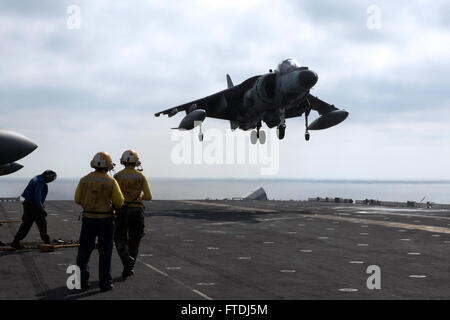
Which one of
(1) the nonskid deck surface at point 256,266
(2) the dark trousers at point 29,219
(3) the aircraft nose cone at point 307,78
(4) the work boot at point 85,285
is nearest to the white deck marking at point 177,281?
(1) the nonskid deck surface at point 256,266

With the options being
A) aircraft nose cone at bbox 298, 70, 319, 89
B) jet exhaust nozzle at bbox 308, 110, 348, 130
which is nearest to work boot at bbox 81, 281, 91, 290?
aircraft nose cone at bbox 298, 70, 319, 89

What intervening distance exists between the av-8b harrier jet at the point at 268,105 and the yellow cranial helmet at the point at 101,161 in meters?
23.1

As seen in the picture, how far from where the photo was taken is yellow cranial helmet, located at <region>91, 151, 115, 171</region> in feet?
30.1

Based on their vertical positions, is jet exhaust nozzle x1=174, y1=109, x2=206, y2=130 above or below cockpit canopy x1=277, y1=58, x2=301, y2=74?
below

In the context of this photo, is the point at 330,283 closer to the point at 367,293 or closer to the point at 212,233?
the point at 367,293

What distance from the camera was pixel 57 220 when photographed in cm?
2370

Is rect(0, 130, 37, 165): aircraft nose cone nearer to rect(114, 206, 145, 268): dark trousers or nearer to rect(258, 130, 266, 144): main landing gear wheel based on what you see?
rect(114, 206, 145, 268): dark trousers

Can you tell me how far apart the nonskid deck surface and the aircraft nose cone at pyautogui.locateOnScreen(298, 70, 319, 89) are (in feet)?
44.4

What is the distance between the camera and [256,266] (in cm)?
1108

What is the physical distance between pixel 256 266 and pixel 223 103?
1251 inches

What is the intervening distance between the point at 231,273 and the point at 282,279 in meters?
1.18

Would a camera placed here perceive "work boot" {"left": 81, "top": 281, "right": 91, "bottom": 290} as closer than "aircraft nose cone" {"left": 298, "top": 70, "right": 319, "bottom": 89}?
Yes
